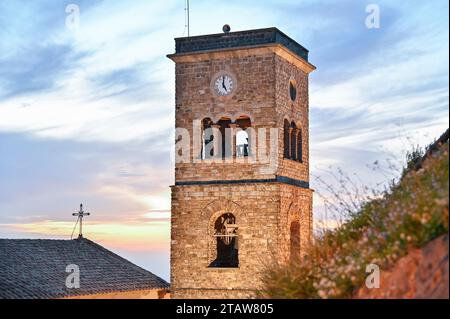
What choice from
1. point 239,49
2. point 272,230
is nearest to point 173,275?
point 272,230

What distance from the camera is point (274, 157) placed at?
24.9 m

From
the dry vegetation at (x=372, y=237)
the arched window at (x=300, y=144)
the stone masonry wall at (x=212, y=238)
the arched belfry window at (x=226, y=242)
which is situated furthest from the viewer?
the arched window at (x=300, y=144)

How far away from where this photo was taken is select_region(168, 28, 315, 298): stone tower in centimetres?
2459

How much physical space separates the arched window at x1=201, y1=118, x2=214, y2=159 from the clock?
1.01 m

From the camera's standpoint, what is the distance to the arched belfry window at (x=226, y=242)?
25.2 m

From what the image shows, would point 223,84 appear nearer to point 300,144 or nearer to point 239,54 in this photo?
point 239,54

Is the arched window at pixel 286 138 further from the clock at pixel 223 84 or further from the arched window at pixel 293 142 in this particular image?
the clock at pixel 223 84

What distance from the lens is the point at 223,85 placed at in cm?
2534

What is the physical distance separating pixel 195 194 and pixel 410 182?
619 inches

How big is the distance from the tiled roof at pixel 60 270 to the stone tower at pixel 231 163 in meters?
3.39

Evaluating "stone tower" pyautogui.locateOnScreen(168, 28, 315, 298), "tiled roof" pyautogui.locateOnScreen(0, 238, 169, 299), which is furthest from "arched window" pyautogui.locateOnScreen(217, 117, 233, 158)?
"tiled roof" pyautogui.locateOnScreen(0, 238, 169, 299)

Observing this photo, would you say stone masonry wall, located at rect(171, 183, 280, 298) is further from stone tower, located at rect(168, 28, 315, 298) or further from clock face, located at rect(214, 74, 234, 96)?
clock face, located at rect(214, 74, 234, 96)

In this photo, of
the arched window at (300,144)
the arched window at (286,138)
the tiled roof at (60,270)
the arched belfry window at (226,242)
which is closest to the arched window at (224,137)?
the arched window at (286,138)
